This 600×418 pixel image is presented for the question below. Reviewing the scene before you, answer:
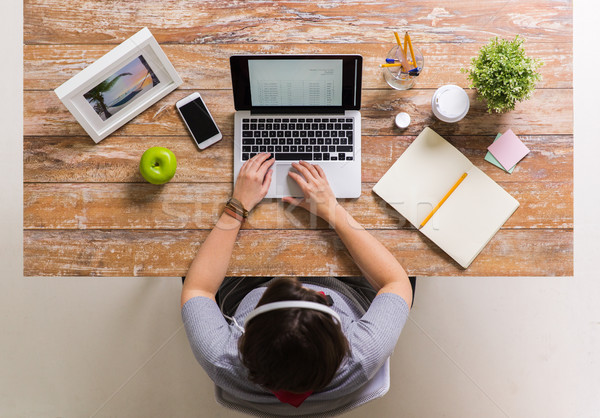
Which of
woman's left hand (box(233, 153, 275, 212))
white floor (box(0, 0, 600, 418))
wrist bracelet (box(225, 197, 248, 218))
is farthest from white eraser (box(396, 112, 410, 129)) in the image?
white floor (box(0, 0, 600, 418))

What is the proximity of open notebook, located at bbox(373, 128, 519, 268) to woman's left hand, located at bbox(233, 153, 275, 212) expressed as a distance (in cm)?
30

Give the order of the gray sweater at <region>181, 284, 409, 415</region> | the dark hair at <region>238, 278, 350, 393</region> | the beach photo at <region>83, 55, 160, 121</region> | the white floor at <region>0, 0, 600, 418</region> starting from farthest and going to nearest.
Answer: the white floor at <region>0, 0, 600, 418</region>
the beach photo at <region>83, 55, 160, 121</region>
the gray sweater at <region>181, 284, 409, 415</region>
the dark hair at <region>238, 278, 350, 393</region>

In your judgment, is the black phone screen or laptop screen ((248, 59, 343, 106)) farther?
the black phone screen

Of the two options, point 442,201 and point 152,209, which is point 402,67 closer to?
point 442,201

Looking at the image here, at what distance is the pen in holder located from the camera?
116 cm

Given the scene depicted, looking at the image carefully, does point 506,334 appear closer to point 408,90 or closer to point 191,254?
point 408,90

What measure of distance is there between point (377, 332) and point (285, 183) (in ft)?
1.52

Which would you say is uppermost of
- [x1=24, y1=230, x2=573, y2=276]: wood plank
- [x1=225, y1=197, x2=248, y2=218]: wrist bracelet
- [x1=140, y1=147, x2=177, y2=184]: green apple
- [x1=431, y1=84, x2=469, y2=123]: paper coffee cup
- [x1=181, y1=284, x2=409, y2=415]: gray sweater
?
[x1=431, y1=84, x2=469, y2=123]: paper coffee cup

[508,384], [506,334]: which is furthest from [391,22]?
[508,384]

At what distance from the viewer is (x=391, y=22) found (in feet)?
3.95

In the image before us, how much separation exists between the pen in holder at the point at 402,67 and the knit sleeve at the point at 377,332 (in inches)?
22.9

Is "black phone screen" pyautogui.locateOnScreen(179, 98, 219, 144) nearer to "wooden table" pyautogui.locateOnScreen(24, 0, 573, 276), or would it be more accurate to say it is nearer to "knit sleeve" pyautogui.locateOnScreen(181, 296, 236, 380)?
"wooden table" pyautogui.locateOnScreen(24, 0, 573, 276)

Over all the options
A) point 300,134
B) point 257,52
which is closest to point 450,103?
point 300,134

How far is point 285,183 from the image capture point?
47.1 inches
